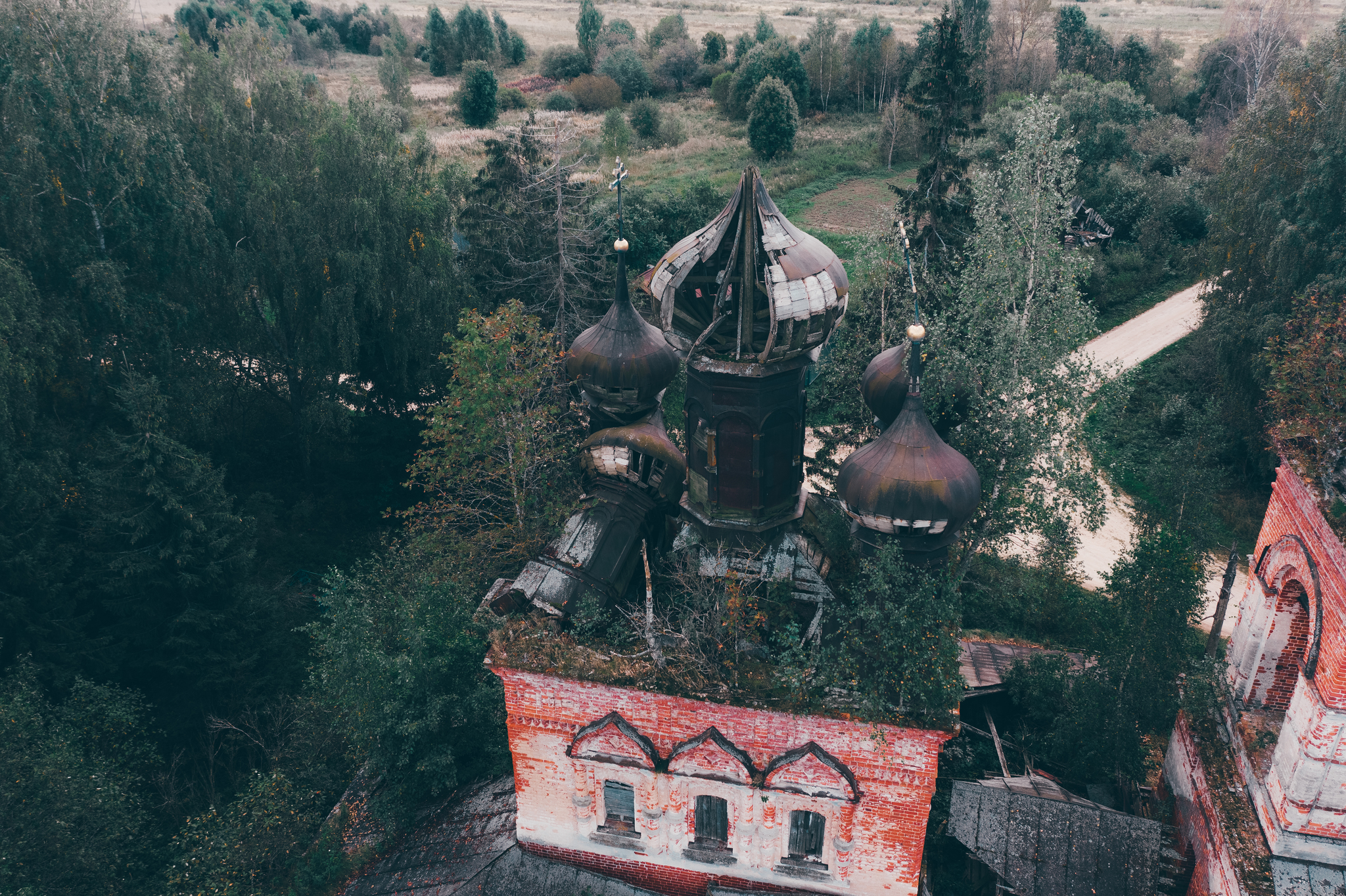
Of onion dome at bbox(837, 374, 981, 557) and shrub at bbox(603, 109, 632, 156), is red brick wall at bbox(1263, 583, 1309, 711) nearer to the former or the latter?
onion dome at bbox(837, 374, 981, 557)

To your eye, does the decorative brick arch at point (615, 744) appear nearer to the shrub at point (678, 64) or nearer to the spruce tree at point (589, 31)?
the shrub at point (678, 64)

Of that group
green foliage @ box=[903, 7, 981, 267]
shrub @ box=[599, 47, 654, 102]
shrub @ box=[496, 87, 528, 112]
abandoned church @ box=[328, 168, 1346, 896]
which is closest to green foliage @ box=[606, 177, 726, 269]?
green foliage @ box=[903, 7, 981, 267]

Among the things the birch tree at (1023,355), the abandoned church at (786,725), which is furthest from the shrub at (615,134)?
the abandoned church at (786,725)

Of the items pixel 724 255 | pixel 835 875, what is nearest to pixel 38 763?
pixel 835 875

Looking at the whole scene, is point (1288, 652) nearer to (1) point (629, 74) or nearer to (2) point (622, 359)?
(2) point (622, 359)

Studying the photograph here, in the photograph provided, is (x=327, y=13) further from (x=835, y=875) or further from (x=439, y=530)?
(x=835, y=875)

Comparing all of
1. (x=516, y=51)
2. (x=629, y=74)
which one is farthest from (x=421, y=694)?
(x=516, y=51)
